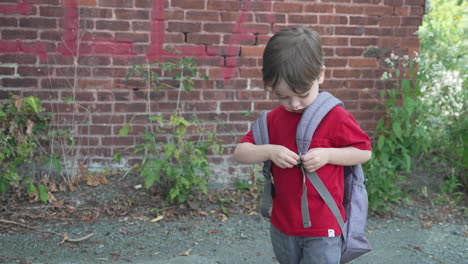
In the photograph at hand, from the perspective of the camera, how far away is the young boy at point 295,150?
195cm

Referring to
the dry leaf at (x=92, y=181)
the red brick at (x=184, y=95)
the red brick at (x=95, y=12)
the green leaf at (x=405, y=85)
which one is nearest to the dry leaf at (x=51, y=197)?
the dry leaf at (x=92, y=181)

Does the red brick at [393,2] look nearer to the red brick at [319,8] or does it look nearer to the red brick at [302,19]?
the red brick at [319,8]

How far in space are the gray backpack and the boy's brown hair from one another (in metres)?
0.14

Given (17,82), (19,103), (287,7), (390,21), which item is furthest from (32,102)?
(390,21)

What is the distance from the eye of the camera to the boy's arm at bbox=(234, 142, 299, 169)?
2.02 metres

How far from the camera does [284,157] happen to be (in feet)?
6.61

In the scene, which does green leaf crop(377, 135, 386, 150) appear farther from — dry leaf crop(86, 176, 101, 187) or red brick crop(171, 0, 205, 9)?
dry leaf crop(86, 176, 101, 187)

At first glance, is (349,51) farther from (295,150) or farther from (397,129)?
(295,150)

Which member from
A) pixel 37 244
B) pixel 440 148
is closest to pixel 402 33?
pixel 440 148

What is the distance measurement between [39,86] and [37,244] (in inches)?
57.5

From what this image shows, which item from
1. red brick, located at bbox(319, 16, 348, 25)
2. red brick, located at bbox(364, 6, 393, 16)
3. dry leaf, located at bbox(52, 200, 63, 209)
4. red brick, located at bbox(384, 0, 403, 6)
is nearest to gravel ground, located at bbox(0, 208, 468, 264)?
dry leaf, located at bbox(52, 200, 63, 209)

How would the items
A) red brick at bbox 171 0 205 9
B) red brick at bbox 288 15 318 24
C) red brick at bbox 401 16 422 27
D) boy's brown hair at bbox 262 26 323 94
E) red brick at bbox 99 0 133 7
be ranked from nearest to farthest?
boy's brown hair at bbox 262 26 323 94, red brick at bbox 99 0 133 7, red brick at bbox 171 0 205 9, red brick at bbox 288 15 318 24, red brick at bbox 401 16 422 27

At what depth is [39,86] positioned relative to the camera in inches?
171

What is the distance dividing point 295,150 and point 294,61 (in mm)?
390
